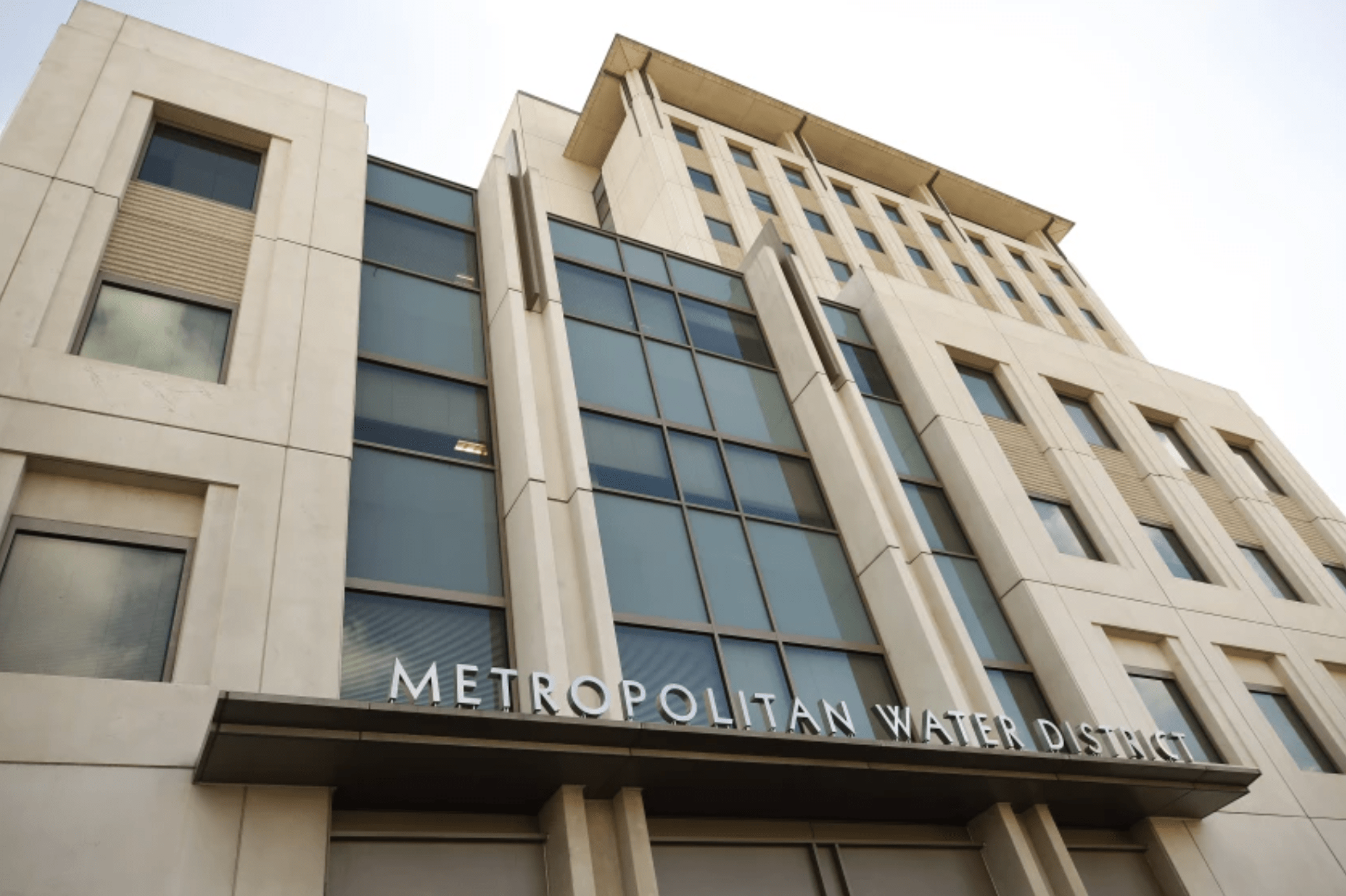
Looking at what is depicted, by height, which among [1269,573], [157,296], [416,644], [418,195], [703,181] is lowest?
[416,644]

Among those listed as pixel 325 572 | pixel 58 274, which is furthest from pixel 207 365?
pixel 325 572

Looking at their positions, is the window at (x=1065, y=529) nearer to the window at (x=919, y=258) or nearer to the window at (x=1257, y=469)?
the window at (x=1257, y=469)

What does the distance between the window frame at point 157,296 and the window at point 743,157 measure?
26.7 meters

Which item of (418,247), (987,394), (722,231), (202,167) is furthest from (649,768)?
(722,231)

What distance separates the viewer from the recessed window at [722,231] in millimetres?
30312

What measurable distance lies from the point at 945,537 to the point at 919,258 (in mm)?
22720

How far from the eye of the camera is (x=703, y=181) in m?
33.5

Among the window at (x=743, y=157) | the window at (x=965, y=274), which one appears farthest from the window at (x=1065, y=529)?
the window at (x=743, y=157)

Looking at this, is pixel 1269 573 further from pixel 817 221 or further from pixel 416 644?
pixel 416 644

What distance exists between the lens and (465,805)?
388 inches

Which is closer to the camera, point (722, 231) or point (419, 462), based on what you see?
point (419, 462)

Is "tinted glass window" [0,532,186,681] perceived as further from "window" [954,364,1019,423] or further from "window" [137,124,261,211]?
"window" [954,364,1019,423]

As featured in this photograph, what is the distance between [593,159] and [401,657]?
3020 centimetres

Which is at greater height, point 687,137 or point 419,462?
point 687,137
